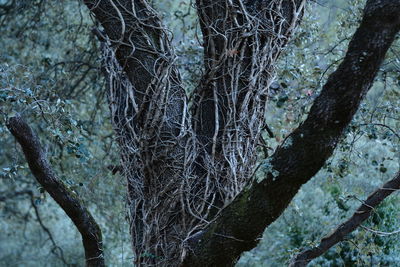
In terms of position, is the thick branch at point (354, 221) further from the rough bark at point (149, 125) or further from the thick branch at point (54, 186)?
the thick branch at point (54, 186)

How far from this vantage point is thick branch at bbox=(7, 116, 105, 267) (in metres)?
3.51

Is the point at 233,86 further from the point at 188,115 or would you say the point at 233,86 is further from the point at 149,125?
the point at 149,125

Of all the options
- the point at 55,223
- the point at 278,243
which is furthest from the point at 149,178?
the point at 55,223

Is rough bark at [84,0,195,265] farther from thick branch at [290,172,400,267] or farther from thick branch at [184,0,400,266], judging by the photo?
thick branch at [290,172,400,267]

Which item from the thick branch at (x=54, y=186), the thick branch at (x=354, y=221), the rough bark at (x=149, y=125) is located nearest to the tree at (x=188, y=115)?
the rough bark at (x=149, y=125)

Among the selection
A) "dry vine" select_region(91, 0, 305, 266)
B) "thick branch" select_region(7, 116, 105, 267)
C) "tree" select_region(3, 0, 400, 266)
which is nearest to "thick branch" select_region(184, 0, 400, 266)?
"tree" select_region(3, 0, 400, 266)

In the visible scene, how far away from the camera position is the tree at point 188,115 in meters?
3.39

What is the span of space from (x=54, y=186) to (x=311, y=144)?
1543 millimetres

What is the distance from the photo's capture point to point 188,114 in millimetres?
3566

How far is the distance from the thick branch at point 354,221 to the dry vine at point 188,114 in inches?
19.6

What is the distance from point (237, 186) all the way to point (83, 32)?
3714 mm

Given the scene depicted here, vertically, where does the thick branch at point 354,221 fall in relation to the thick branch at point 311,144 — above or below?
below

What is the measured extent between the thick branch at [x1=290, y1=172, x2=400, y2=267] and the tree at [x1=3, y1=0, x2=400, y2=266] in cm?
50

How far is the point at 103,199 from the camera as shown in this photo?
708 cm
